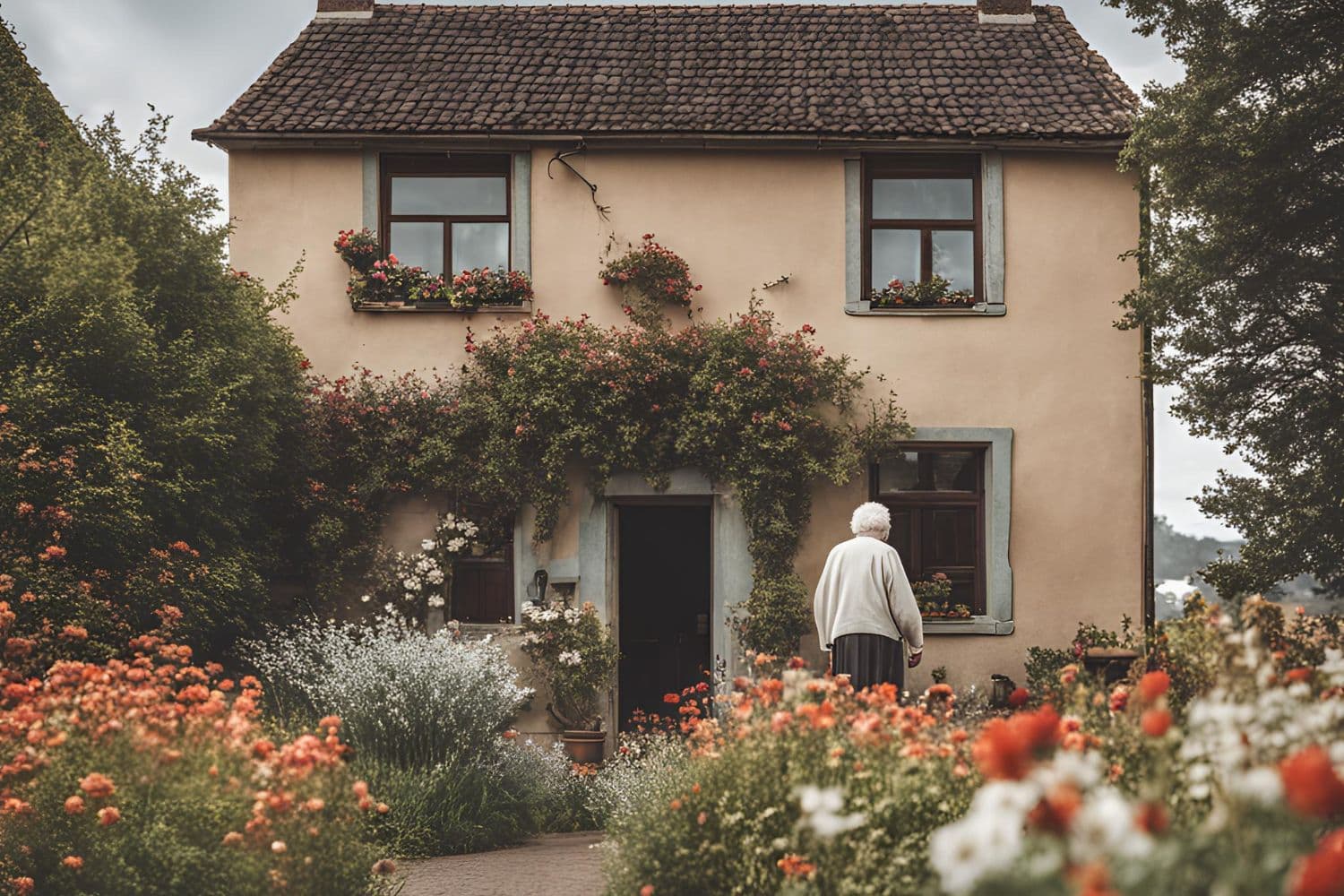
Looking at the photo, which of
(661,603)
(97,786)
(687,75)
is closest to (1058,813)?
(97,786)

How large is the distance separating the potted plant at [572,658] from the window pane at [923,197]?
5008mm

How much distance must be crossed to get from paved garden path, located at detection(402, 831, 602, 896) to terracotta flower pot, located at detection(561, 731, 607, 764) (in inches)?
100.0

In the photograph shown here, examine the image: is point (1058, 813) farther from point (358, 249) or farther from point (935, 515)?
point (358, 249)

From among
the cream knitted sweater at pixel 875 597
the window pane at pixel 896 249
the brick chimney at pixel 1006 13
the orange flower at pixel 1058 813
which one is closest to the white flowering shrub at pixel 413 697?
the cream knitted sweater at pixel 875 597

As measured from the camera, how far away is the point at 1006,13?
13.9 meters

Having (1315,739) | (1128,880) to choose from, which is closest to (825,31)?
(1315,739)

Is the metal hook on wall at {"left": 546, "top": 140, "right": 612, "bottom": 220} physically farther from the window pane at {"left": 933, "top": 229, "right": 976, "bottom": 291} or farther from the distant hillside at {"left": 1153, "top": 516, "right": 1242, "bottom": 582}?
the distant hillside at {"left": 1153, "top": 516, "right": 1242, "bottom": 582}

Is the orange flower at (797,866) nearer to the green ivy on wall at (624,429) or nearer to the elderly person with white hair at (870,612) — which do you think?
the elderly person with white hair at (870,612)

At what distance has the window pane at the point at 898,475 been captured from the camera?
12039 millimetres

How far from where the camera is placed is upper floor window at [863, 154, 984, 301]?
40.2 ft

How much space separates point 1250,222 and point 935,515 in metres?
4.17

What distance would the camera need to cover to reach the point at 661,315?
1201 centimetres

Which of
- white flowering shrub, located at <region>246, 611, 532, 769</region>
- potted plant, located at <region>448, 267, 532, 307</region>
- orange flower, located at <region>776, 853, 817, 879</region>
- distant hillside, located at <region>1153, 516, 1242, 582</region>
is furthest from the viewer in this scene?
distant hillside, located at <region>1153, 516, 1242, 582</region>

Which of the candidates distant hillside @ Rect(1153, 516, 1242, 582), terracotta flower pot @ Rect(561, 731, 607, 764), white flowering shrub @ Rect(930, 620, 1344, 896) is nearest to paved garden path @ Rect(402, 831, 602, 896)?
terracotta flower pot @ Rect(561, 731, 607, 764)
